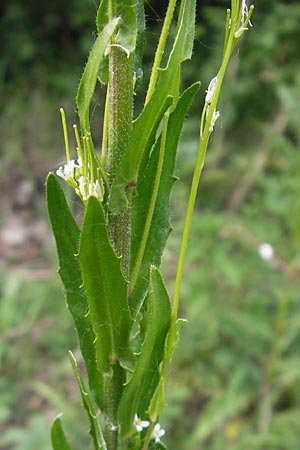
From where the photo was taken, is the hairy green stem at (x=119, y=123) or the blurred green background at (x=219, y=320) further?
the blurred green background at (x=219, y=320)

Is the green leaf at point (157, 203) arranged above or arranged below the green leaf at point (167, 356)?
above

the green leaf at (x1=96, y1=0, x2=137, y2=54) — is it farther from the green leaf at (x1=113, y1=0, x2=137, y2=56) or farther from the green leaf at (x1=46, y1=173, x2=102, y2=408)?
the green leaf at (x1=46, y1=173, x2=102, y2=408)

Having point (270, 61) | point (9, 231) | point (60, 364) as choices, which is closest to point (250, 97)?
point (270, 61)

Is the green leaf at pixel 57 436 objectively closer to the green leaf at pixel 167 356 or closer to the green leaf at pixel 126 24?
the green leaf at pixel 167 356

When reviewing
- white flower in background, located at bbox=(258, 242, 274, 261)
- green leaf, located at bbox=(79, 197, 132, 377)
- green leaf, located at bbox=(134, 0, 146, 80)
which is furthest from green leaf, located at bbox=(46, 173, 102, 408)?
white flower in background, located at bbox=(258, 242, 274, 261)

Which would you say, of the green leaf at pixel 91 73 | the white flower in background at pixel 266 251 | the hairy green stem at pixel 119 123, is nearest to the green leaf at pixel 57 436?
the hairy green stem at pixel 119 123

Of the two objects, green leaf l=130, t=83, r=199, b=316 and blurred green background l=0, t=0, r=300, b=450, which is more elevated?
green leaf l=130, t=83, r=199, b=316

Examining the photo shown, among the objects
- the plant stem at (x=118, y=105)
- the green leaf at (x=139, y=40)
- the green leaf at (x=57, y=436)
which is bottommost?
the green leaf at (x=57, y=436)
